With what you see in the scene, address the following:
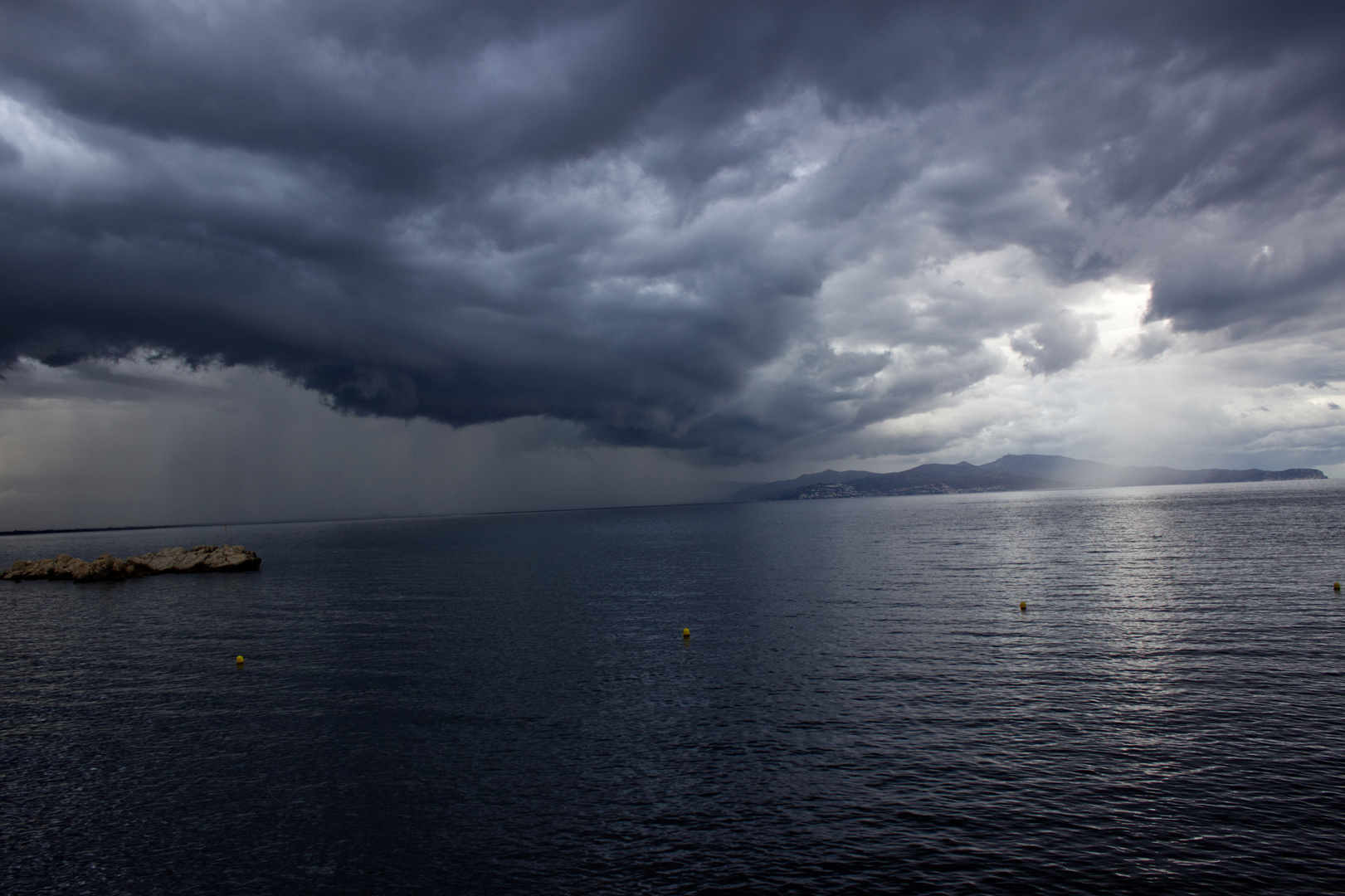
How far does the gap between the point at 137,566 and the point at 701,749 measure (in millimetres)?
135243

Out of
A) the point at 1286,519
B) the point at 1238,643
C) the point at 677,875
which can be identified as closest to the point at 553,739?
the point at 677,875

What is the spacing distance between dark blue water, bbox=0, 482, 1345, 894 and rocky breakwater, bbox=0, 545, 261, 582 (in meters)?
58.9

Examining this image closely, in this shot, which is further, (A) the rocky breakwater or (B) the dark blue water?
(A) the rocky breakwater

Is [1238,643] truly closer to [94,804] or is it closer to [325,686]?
[325,686]

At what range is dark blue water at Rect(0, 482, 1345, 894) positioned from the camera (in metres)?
20.6

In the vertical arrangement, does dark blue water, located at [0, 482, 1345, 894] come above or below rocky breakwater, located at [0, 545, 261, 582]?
below

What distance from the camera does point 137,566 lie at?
120 m

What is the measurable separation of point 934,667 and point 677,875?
2614cm

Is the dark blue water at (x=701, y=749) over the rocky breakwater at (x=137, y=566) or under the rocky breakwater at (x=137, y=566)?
under

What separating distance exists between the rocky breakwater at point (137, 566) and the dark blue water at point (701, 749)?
58.9 metres

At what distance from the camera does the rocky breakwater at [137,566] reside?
376 feet

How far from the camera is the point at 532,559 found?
134 meters

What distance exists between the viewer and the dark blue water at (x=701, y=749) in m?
20.6

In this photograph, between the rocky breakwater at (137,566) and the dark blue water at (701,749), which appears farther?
the rocky breakwater at (137,566)
